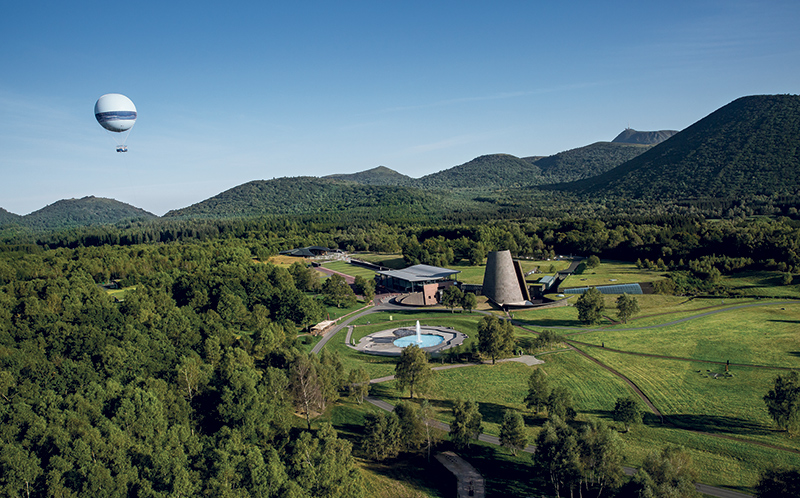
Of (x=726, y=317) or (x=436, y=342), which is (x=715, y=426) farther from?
(x=726, y=317)

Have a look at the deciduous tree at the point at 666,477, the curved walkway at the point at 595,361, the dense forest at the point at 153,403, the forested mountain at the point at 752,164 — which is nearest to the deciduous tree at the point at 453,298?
the curved walkway at the point at 595,361

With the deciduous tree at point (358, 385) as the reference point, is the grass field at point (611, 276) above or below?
above

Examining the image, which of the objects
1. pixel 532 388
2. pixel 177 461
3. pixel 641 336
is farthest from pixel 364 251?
pixel 177 461

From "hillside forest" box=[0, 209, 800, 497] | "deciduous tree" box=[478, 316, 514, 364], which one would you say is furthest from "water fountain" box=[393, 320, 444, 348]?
"hillside forest" box=[0, 209, 800, 497]

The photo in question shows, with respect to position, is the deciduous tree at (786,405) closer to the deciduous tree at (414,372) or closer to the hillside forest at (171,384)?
the deciduous tree at (414,372)

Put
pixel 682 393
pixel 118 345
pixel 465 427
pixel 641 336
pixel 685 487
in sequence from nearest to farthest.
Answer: pixel 685 487
pixel 465 427
pixel 682 393
pixel 118 345
pixel 641 336

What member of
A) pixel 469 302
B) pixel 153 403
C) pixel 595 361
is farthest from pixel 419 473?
pixel 469 302

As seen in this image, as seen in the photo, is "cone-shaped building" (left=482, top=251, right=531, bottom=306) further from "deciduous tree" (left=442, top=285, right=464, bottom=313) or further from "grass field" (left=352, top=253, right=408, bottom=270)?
"grass field" (left=352, top=253, right=408, bottom=270)

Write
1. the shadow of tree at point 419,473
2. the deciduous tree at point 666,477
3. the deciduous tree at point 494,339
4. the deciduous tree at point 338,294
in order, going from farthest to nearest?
the deciduous tree at point 338,294 < the deciduous tree at point 494,339 < the shadow of tree at point 419,473 < the deciduous tree at point 666,477
